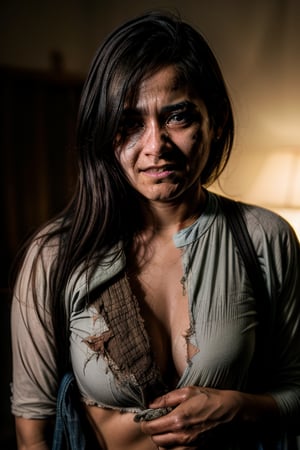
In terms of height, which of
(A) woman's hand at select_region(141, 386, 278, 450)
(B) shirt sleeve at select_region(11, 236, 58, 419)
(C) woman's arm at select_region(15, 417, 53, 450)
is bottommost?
(C) woman's arm at select_region(15, 417, 53, 450)

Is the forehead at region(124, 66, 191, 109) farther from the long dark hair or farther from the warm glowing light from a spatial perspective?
the warm glowing light

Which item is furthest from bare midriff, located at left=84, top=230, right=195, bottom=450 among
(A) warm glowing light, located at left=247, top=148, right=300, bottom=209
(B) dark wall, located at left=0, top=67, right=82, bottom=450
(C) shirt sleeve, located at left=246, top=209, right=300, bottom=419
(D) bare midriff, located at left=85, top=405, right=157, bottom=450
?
(B) dark wall, located at left=0, top=67, right=82, bottom=450

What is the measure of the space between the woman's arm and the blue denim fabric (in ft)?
0.07

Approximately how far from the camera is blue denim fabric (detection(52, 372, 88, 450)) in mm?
828

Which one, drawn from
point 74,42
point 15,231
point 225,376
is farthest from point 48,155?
point 225,376

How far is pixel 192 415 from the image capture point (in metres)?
0.79

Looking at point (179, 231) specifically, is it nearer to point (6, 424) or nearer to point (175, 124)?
point (175, 124)

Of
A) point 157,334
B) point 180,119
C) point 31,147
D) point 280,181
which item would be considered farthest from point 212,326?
point 31,147

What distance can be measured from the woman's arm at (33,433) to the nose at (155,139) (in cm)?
48

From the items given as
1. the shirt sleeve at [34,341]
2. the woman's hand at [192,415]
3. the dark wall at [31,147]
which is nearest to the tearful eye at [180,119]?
the shirt sleeve at [34,341]

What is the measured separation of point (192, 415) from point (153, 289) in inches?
8.4

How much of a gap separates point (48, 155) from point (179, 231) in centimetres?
165

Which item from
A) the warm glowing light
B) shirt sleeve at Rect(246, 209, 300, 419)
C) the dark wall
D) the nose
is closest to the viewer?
the nose

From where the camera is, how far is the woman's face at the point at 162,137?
76cm
